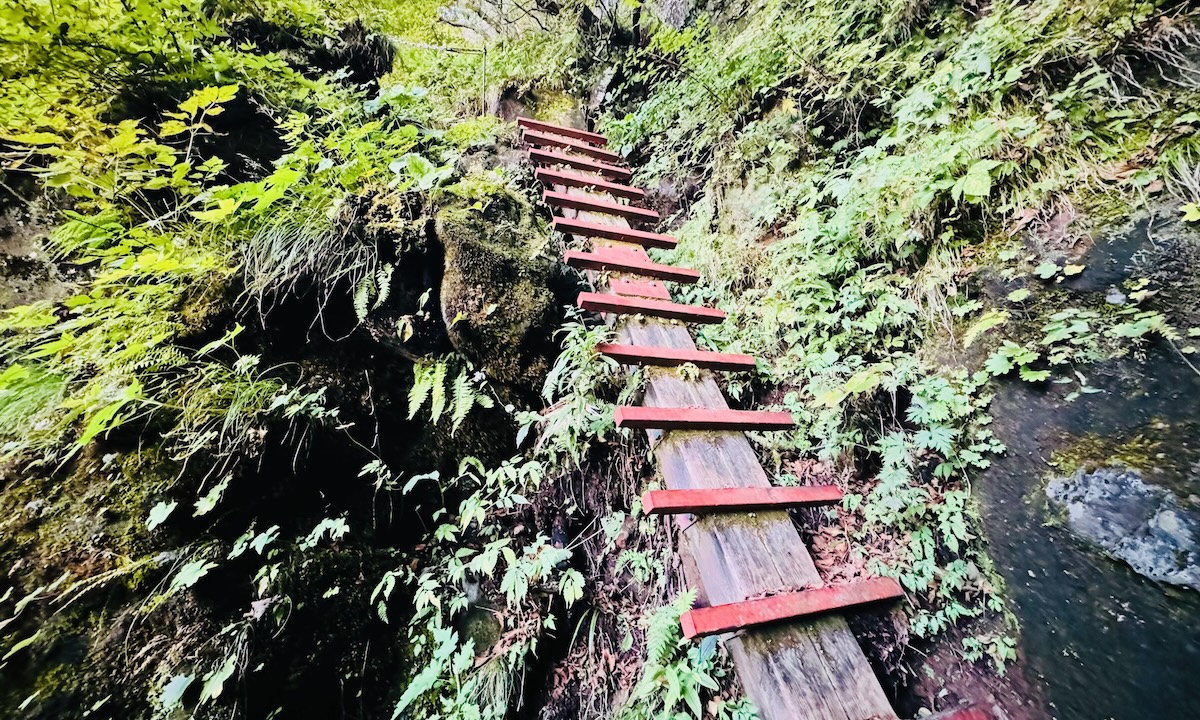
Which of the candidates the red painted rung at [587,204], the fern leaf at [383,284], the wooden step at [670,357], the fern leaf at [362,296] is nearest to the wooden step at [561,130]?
the red painted rung at [587,204]

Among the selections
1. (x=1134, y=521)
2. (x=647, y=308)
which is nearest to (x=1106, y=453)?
(x=1134, y=521)

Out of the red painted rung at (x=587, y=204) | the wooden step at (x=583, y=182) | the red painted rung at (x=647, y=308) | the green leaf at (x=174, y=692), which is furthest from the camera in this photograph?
the wooden step at (x=583, y=182)

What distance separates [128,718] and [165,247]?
7.29 ft

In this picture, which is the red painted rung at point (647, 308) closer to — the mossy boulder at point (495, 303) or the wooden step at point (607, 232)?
the mossy boulder at point (495, 303)

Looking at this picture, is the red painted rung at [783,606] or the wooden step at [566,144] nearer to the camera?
the red painted rung at [783,606]

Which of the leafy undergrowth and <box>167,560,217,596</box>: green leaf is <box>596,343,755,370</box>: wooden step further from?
<box>167,560,217,596</box>: green leaf

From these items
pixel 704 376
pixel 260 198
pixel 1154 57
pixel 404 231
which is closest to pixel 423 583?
pixel 704 376

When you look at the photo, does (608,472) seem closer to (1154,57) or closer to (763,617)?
(763,617)

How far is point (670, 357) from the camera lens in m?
2.83

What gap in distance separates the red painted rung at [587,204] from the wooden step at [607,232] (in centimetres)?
23

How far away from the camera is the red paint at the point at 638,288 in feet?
11.1

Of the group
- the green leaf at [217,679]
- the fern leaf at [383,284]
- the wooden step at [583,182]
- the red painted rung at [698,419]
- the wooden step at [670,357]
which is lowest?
the green leaf at [217,679]

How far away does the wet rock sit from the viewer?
158cm

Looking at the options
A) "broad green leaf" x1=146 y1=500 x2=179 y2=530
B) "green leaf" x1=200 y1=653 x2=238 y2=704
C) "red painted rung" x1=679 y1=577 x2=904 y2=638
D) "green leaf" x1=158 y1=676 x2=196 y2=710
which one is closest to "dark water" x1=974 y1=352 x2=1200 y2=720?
"red painted rung" x1=679 y1=577 x2=904 y2=638
